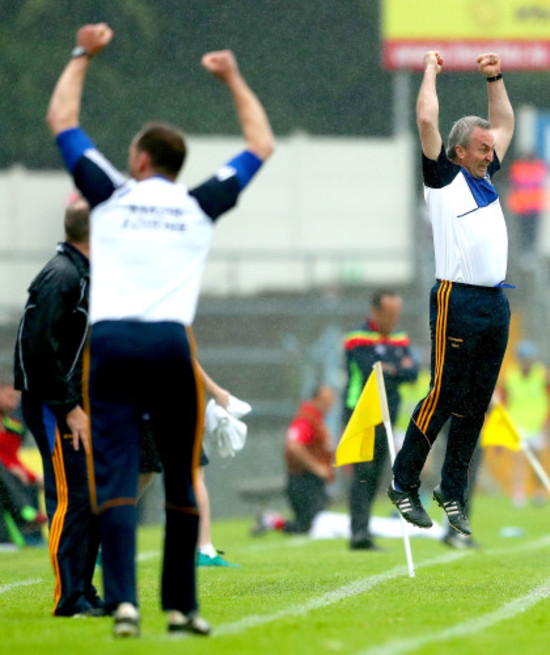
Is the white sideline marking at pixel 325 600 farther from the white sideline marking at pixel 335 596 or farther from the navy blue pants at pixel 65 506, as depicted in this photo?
the navy blue pants at pixel 65 506

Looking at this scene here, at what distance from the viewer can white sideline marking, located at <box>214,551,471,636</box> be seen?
7043 mm

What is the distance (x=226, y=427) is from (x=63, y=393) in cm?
274

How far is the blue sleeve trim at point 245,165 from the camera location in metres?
6.59

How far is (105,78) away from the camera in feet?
117

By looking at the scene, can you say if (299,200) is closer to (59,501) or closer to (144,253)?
(59,501)

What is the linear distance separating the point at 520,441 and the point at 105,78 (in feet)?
79.4

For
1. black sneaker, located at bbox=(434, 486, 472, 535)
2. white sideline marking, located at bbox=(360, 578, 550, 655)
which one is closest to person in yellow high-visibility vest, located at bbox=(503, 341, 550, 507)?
black sneaker, located at bbox=(434, 486, 472, 535)

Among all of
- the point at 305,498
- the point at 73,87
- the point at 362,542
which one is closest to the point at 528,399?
the point at 305,498

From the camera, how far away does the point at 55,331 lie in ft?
24.6

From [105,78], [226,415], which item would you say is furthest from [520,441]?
[105,78]

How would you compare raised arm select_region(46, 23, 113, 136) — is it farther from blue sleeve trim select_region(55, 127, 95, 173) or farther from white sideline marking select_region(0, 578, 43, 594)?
white sideline marking select_region(0, 578, 43, 594)

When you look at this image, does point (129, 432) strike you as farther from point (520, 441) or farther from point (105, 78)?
point (105, 78)

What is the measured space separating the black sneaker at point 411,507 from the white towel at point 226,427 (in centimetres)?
126

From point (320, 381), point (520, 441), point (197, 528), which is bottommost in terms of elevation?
point (320, 381)
